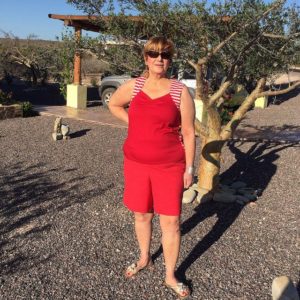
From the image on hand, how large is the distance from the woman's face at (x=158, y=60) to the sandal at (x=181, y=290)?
163cm

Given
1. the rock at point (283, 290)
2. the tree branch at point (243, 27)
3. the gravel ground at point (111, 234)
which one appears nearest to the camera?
the rock at point (283, 290)

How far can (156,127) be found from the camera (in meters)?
2.91

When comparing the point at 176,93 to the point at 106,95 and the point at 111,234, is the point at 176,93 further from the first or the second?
the point at 106,95

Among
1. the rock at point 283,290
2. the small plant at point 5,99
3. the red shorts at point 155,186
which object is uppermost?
the red shorts at point 155,186

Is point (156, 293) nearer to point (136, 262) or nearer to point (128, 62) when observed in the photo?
point (136, 262)

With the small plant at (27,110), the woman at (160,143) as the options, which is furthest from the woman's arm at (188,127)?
the small plant at (27,110)

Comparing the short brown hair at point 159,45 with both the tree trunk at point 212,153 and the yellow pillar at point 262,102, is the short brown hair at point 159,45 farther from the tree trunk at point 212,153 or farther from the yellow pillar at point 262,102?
the yellow pillar at point 262,102

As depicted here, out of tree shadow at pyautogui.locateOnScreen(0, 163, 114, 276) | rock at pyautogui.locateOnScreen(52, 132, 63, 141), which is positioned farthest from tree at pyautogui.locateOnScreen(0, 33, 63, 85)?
tree shadow at pyautogui.locateOnScreen(0, 163, 114, 276)

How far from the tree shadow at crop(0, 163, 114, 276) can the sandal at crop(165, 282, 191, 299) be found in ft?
3.99

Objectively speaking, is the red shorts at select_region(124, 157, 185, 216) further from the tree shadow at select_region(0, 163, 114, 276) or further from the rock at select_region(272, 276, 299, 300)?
the tree shadow at select_region(0, 163, 114, 276)

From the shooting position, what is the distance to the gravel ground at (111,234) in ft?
11.0

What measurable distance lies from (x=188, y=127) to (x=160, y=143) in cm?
23

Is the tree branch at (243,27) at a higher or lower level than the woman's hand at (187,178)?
higher

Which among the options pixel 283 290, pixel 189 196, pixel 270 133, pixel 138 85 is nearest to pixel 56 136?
pixel 189 196
